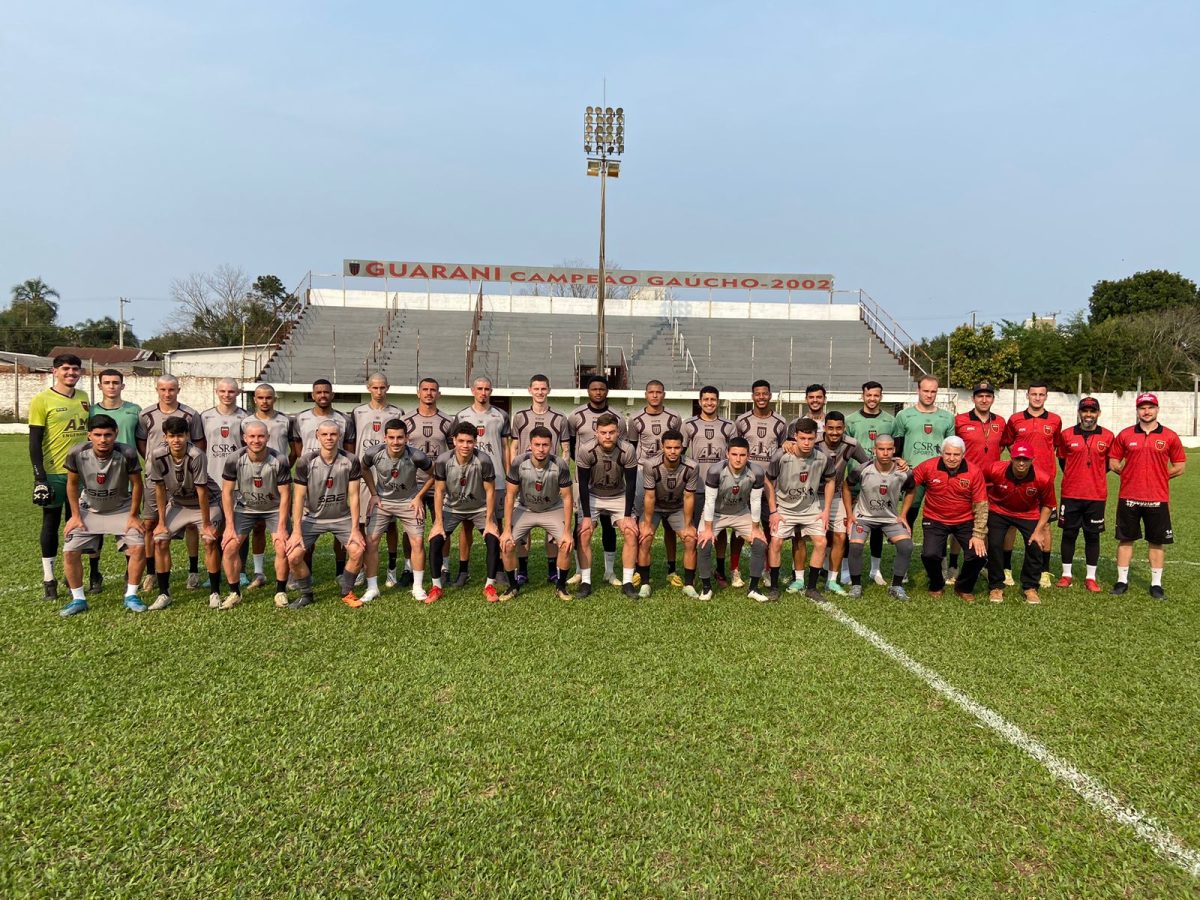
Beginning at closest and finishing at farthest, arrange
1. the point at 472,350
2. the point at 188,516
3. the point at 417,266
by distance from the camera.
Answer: the point at 188,516
the point at 472,350
the point at 417,266

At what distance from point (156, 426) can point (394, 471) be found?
6.71ft

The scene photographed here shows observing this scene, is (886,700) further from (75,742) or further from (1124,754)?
(75,742)

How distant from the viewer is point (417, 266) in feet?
112

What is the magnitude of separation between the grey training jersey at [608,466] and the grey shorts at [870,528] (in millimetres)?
2119

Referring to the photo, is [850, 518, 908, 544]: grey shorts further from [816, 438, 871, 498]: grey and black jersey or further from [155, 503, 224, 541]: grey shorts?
[155, 503, 224, 541]: grey shorts

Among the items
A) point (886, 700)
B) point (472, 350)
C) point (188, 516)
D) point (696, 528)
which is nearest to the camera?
point (886, 700)

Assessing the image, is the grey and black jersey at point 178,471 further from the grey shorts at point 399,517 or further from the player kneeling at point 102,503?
the grey shorts at point 399,517

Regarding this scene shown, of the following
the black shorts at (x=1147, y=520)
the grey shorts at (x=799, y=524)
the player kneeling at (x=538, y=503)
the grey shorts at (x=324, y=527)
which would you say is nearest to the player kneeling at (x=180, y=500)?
the grey shorts at (x=324, y=527)

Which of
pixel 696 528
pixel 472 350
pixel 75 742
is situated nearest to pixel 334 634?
pixel 75 742

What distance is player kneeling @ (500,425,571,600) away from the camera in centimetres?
602

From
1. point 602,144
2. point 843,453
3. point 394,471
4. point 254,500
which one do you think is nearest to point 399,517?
point 394,471

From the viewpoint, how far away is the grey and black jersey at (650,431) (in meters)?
6.65

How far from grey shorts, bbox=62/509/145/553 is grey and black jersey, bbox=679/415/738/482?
186 inches

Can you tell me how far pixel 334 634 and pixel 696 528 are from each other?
3.17 metres
